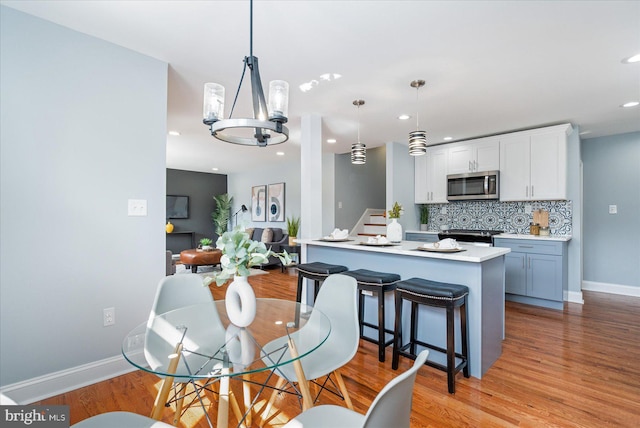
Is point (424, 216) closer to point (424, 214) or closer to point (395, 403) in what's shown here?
point (424, 214)

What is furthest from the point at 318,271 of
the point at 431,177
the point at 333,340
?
the point at 431,177

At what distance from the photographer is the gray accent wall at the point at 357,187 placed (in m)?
6.57

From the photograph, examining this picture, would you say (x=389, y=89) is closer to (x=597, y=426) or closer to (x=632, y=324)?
(x=597, y=426)

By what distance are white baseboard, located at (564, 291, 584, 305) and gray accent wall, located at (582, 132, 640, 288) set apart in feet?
3.08

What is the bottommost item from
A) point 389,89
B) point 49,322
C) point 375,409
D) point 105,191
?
point 49,322

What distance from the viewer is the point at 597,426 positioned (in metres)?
1.76

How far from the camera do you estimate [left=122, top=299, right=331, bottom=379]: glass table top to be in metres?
1.28

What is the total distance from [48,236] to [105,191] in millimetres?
439

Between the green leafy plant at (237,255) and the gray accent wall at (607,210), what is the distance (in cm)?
→ 562

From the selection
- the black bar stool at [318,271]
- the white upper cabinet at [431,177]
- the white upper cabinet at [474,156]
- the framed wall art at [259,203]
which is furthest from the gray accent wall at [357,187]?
the black bar stool at [318,271]

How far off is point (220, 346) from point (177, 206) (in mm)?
7966

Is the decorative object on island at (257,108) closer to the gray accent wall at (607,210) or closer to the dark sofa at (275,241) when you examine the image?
the dark sofa at (275,241)

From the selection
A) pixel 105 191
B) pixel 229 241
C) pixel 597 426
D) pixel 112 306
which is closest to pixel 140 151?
pixel 105 191

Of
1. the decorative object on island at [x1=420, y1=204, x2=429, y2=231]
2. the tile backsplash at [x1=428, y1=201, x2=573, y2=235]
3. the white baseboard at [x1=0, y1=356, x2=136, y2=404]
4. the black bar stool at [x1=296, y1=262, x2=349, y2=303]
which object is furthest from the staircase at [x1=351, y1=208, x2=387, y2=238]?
the white baseboard at [x1=0, y1=356, x2=136, y2=404]
